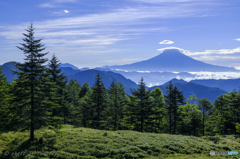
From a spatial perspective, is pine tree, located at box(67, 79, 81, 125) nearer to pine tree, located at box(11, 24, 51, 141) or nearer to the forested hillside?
the forested hillside

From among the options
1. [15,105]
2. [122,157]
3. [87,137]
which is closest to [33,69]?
[15,105]

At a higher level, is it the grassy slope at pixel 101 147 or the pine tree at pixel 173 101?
the pine tree at pixel 173 101

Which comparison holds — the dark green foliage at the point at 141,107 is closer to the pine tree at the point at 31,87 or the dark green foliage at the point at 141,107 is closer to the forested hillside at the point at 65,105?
the forested hillside at the point at 65,105

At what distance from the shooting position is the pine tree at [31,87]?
1900 centimetres

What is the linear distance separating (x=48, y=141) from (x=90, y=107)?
713 inches

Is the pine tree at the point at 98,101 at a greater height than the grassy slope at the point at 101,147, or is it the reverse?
the pine tree at the point at 98,101

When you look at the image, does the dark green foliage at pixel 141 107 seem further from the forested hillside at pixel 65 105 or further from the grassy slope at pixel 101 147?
the grassy slope at pixel 101 147

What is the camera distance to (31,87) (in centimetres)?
1962

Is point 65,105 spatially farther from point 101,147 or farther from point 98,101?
point 101,147

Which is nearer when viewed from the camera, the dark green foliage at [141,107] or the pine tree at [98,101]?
the dark green foliage at [141,107]

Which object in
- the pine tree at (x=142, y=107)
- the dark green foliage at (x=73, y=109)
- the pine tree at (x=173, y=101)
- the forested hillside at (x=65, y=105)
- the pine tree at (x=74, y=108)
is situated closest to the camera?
the forested hillside at (x=65, y=105)

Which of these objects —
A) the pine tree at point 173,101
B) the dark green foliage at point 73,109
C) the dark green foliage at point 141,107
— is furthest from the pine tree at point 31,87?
the pine tree at point 173,101

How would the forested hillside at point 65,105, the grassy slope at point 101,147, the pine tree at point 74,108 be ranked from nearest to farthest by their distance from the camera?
the grassy slope at point 101,147, the forested hillside at point 65,105, the pine tree at point 74,108

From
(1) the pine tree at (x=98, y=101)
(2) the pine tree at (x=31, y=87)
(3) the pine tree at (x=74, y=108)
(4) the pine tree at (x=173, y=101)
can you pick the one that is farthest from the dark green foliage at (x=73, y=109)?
(4) the pine tree at (x=173, y=101)
